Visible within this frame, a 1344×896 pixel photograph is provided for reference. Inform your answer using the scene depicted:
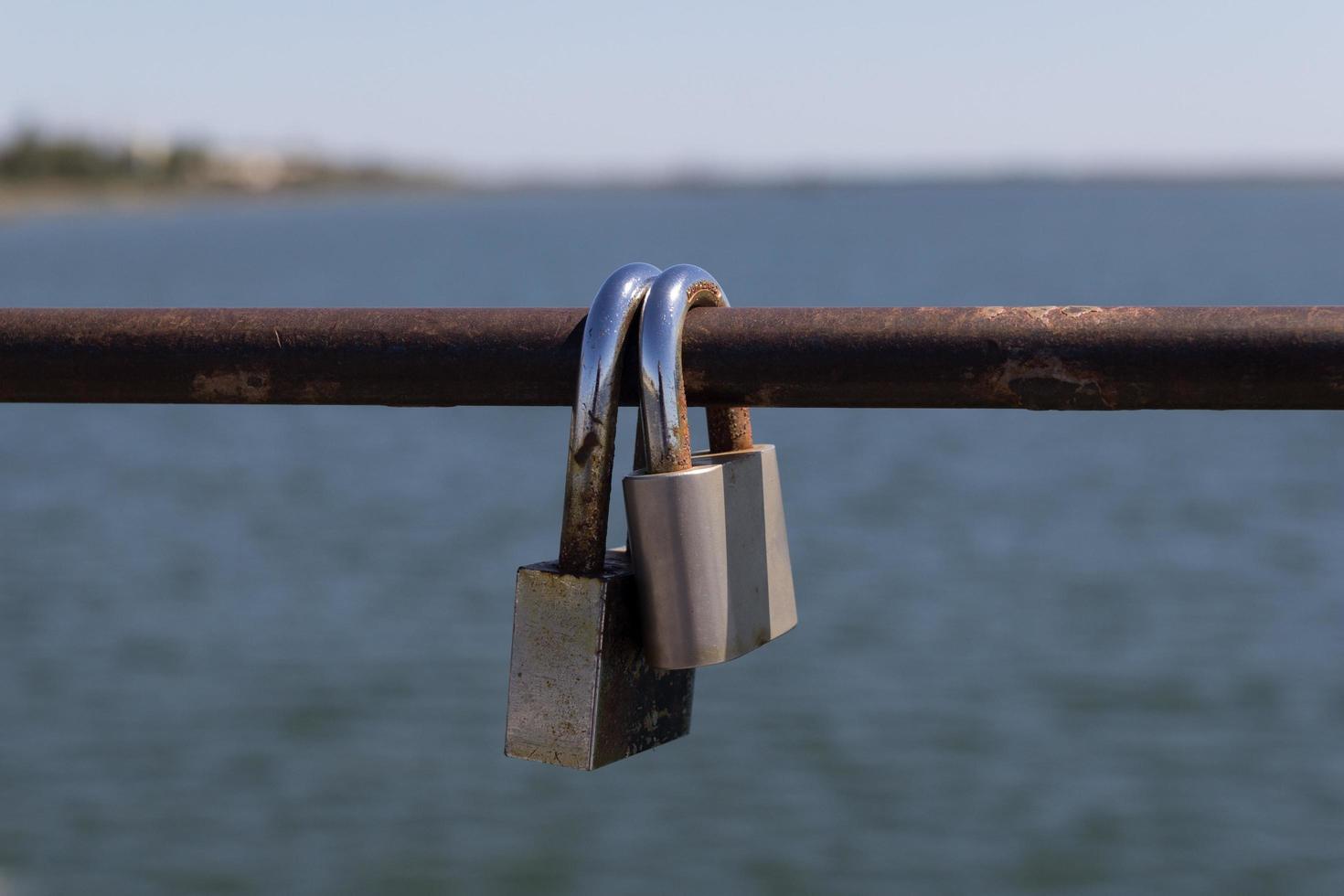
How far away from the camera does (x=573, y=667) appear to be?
3.87ft

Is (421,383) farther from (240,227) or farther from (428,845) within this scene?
(240,227)

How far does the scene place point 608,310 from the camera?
1189mm

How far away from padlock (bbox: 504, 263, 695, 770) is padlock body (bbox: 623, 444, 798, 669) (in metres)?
0.03

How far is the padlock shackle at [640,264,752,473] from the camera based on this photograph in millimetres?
1169

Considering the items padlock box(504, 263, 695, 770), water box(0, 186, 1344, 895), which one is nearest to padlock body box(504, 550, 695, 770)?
padlock box(504, 263, 695, 770)

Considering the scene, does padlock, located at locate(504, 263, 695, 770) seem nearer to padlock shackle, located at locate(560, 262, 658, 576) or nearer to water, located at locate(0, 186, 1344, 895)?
padlock shackle, located at locate(560, 262, 658, 576)

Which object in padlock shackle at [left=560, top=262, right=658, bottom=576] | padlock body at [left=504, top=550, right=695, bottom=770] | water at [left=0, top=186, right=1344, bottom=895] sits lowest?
water at [left=0, top=186, right=1344, bottom=895]

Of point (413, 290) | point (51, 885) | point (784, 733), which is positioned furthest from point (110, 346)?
point (413, 290)

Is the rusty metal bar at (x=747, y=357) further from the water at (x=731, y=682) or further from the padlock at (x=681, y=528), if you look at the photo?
the water at (x=731, y=682)

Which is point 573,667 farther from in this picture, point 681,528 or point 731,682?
point 731,682

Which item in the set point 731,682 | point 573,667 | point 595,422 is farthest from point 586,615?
point 731,682

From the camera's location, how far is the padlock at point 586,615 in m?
1.18

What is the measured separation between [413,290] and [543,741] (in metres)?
57.2

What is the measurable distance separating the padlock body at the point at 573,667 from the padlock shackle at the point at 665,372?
0.10 meters
